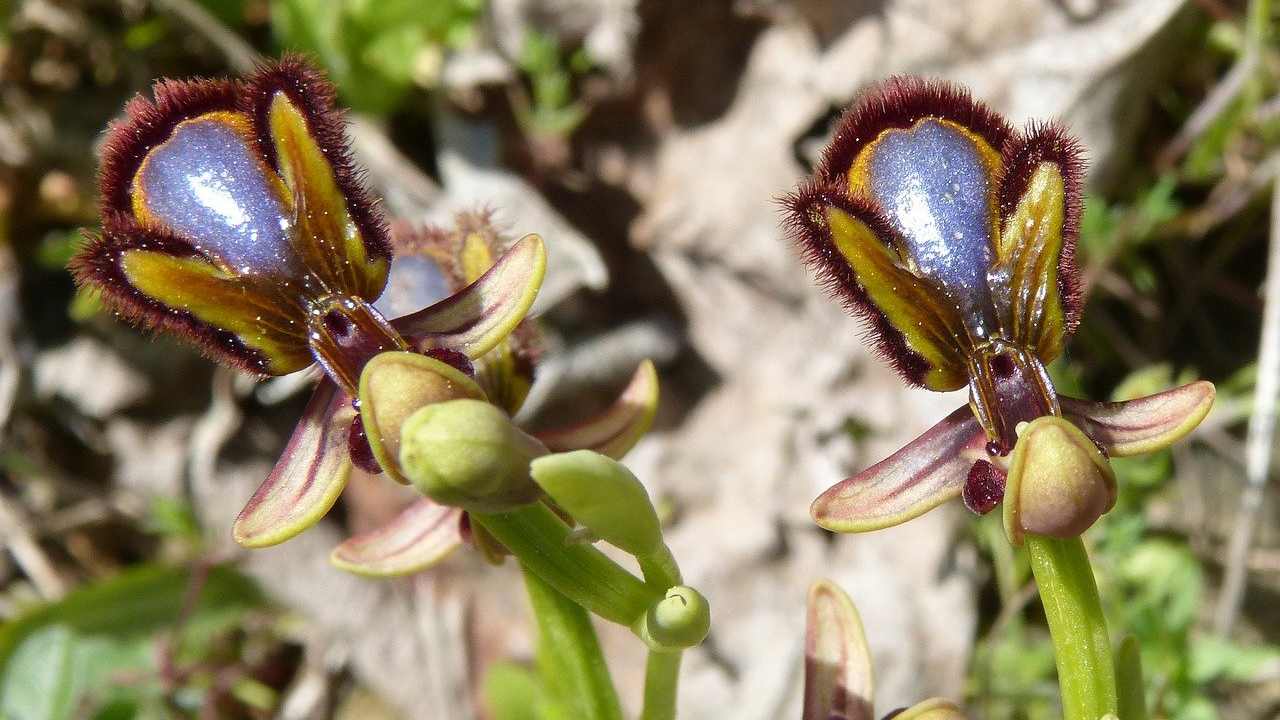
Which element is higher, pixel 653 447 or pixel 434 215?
pixel 434 215

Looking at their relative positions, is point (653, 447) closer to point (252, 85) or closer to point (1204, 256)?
point (1204, 256)

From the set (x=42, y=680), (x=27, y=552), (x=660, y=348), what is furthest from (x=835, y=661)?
(x=27, y=552)

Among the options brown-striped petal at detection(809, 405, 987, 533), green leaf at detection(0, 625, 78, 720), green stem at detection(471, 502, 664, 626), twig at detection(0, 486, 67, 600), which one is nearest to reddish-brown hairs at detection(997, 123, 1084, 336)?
brown-striped petal at detection(809, 405, 987, 533)

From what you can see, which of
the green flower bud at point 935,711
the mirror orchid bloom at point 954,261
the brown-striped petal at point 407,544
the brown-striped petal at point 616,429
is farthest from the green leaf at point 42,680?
the mirror orchid bloom at point 954,261

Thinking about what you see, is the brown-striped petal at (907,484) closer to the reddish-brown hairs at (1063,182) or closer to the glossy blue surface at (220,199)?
the reddish-brown hairs at (1063,182)

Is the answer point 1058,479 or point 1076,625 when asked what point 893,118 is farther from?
point 1076,625

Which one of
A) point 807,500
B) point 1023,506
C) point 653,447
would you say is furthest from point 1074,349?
point 1023,506
